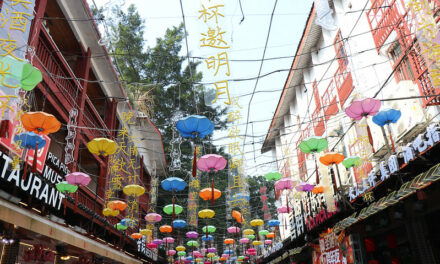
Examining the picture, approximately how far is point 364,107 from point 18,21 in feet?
23.0

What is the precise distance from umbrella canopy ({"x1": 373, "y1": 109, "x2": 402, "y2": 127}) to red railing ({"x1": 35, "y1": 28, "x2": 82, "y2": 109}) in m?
8.80

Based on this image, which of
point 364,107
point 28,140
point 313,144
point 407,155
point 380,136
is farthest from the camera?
point 380,136

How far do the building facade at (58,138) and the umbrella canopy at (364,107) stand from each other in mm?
5846

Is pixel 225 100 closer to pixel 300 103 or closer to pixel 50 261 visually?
pixel 50 261

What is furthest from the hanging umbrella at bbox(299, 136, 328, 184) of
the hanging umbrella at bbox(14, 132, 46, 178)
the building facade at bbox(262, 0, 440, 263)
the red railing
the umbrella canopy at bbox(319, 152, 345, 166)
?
the red railing

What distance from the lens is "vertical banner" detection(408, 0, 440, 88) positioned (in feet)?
18.5

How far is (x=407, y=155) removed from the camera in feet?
25.4

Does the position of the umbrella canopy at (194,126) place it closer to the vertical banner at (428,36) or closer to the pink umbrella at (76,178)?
the pink umbrella at (76,178)

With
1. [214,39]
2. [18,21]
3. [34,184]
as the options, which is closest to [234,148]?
[214,39]

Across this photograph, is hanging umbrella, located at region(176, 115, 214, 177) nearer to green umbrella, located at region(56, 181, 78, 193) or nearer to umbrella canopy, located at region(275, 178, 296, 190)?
green umbrella, located at region(56, 181, 78, 193)

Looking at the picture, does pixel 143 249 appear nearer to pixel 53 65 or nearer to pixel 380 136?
pixel 53 65

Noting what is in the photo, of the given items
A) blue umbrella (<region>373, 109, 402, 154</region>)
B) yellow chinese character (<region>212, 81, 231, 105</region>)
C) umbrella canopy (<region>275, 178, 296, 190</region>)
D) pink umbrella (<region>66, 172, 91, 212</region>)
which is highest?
yellow chinese character (<region>212, 81, 231, 105</region>)

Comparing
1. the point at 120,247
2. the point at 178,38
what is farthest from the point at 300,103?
the point at 120,247

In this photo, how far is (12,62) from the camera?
5.45 metres
